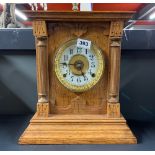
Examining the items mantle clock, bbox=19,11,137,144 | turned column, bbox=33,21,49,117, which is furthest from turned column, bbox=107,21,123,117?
turned column, bbox=33,21,49,117

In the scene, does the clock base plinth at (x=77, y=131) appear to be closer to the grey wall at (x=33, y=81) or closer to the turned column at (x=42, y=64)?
the turned column at (x=42, y=64)

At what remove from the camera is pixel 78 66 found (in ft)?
2.46

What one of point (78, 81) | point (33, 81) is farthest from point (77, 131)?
point (33, 81)

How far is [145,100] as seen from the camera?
103cm

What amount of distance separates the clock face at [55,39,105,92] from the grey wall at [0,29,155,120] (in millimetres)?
255

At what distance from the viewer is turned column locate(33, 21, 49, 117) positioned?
720mm

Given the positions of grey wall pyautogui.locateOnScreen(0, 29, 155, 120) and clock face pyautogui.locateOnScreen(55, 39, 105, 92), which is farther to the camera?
grey wall pyautogui.locateOnScreen(0, 29, 155, 120)

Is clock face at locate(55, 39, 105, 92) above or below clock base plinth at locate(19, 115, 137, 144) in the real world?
above

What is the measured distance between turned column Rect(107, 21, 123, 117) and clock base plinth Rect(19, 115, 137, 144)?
32mm

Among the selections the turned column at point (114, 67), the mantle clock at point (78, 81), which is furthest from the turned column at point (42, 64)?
the turned column at point (114, 67)

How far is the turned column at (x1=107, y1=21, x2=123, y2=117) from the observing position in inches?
28.4

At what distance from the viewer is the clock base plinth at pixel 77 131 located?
2.37 feet

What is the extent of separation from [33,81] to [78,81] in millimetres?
322

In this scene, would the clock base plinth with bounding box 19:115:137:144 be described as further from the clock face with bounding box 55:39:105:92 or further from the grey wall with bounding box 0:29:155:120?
the grey wall with bounding box 0:29:155:120
